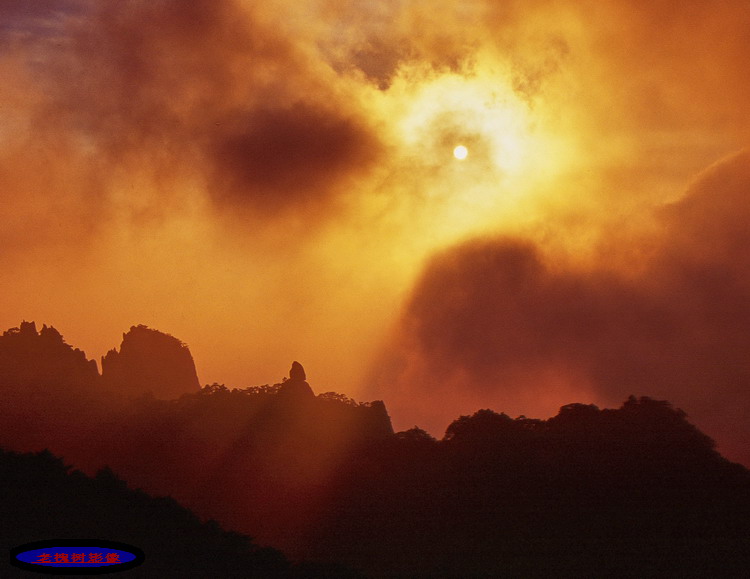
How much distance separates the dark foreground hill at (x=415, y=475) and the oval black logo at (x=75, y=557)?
70055mm

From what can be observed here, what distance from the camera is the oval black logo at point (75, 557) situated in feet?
149

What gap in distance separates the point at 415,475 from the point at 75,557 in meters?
→ 93.7

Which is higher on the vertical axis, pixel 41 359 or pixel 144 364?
pixel 144 364

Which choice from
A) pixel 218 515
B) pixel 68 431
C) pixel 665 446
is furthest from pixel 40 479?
pixel 665 446

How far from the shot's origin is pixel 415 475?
142375 mm

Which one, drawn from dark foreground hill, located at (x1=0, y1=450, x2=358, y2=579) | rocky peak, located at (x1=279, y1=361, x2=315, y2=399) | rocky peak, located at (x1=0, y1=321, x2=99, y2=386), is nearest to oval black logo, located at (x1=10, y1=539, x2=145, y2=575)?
dark foreground hill, located at (x1=0, y1=450, x2=358, y2=579)

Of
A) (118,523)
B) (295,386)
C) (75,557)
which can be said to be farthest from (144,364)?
(75,557)

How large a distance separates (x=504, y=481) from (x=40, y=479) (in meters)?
65.1

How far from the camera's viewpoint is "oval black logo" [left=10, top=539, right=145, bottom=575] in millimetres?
45469

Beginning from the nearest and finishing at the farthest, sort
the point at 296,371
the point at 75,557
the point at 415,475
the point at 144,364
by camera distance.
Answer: the point at 75,557, the point at 415,475, the point at 296,371, the point at 144,364

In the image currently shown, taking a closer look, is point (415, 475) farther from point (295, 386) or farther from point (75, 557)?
point (75, 557)

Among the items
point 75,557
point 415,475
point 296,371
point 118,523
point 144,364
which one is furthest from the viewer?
point 144,364

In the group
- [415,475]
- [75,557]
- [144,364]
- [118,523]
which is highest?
[144,364]

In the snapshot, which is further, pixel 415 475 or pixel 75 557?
pixel 415 475
